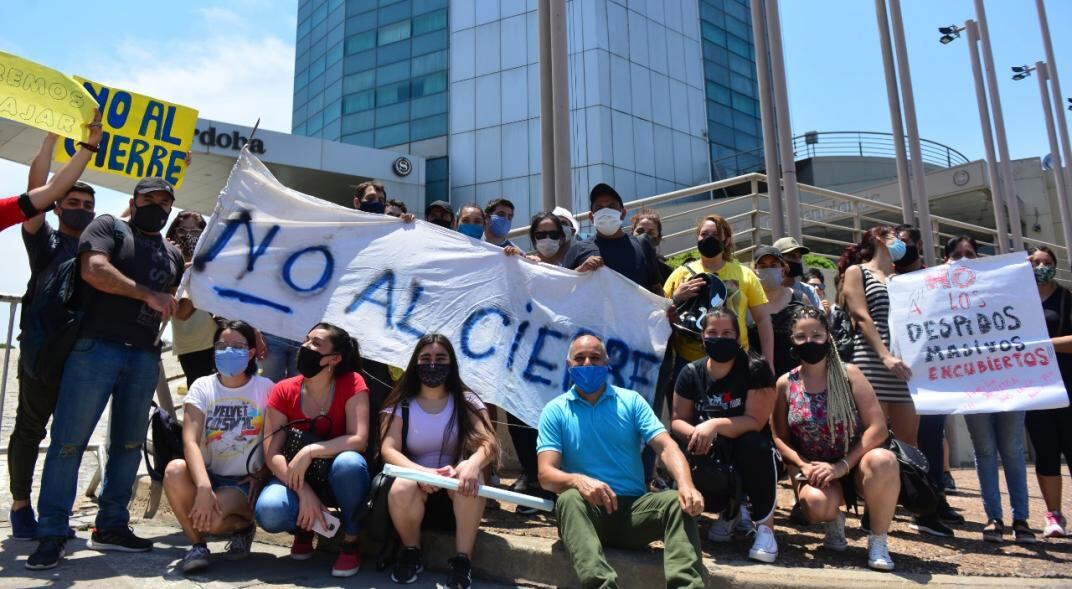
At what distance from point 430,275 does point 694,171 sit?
29.8 meters

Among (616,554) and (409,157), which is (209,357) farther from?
(409,157)

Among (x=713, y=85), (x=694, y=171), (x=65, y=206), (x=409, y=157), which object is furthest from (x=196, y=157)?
(x=65, y=206)

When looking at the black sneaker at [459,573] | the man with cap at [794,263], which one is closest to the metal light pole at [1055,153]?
the man with cap at [794,263]

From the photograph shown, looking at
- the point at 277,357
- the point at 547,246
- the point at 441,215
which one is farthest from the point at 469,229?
the point at 277,357

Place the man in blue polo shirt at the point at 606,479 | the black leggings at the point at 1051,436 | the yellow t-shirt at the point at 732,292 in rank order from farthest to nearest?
1. the yellow t-shirt at the point at 732,292
2. the black leggings at the point at 1051,436
3. the man in blue polo shirt at the point at 606,479

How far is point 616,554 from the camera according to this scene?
372 cm

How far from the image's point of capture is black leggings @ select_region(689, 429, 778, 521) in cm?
396

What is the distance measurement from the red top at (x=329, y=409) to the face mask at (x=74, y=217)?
163cm

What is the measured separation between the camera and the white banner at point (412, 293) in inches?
191

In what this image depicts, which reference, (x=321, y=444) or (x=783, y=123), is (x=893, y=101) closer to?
(x=783, y=123)

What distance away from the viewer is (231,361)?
426 cm

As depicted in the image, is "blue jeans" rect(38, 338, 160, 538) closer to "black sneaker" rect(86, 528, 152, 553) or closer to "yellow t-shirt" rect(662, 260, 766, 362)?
"black sneaker" rect(86, 528, 152, 553)

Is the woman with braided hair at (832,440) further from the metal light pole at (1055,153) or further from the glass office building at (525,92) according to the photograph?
the glass office building at (525,92)

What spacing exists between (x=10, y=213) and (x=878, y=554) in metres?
4.67
